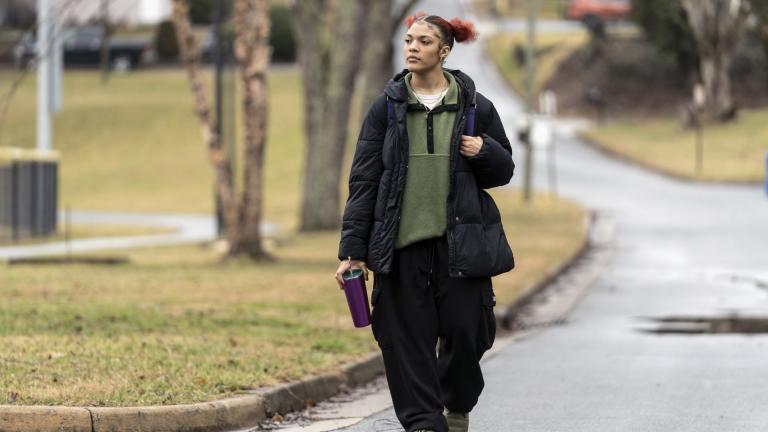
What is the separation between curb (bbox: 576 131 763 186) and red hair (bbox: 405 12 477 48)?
32.9 metres

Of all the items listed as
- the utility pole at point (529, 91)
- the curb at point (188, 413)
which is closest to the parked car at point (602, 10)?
the utility pole at point (529, 91)

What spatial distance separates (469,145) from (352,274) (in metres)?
0.76

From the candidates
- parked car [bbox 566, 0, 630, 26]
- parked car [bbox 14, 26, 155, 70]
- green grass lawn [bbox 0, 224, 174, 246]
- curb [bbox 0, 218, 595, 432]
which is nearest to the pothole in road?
curb [bbox 0, 218, 595, 432]

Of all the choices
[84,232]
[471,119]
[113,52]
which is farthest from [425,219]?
[113,52]

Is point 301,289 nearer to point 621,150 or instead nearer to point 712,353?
point 712,353

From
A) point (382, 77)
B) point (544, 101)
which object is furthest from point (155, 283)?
point (544, 101)

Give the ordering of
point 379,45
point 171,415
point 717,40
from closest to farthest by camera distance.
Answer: point 171,415
point 379,45
point 717,40

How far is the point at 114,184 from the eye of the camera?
48.5m

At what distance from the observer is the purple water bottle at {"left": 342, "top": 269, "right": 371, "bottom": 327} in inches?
290

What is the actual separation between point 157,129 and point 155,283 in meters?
39.5

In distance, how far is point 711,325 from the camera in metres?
14.5

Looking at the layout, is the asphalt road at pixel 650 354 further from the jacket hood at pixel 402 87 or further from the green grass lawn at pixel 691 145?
the green grass lawn at pixel 691 145

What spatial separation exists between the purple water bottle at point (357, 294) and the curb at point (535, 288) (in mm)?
7297

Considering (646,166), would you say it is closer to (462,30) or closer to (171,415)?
(171,415)
